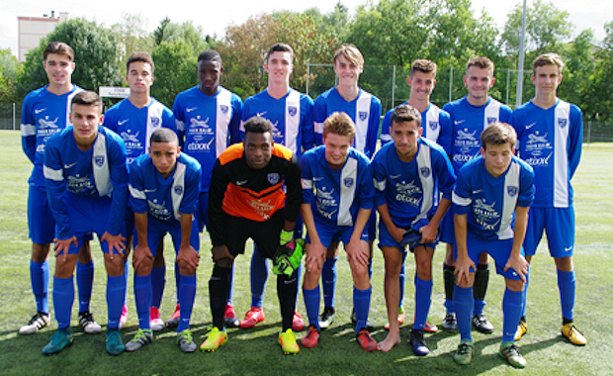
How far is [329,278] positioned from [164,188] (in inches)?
60.4

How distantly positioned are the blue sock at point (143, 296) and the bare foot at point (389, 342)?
173cm

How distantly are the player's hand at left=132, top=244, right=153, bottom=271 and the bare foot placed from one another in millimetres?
1805

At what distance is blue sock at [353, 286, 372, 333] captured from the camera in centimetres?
344

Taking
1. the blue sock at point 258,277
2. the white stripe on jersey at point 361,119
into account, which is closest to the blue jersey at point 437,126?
the white stripe on jersey at point 361,119

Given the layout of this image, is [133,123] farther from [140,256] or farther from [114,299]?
[114,299]

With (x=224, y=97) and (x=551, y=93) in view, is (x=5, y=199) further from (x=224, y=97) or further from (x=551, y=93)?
(x=551, y=93)

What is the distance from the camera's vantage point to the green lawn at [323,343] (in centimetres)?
305

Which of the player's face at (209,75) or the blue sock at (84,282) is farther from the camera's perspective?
the player's face at (209,75)

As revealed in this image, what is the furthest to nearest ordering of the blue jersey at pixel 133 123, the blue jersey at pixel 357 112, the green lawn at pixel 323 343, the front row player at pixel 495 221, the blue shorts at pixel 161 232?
the blue jersey at pixel 357 112, the blue jersey at pixel 133 123, the blue shorts at pixel 161 232, the front row player at pixel 495 221, the green lawn at pixel 323 343

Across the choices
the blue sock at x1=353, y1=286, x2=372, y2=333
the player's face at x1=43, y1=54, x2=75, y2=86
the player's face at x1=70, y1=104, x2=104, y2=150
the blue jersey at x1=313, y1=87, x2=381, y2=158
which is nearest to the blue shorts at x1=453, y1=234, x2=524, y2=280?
the blue sock at x1=353, y1=286, x2=372, y2=333

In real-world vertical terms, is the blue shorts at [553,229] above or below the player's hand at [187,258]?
above

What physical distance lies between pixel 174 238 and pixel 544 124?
3.08 metres

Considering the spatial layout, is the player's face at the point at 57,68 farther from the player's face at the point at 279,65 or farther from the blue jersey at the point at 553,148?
the blue jersey at the point at 553,148

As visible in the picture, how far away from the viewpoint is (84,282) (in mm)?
3637
